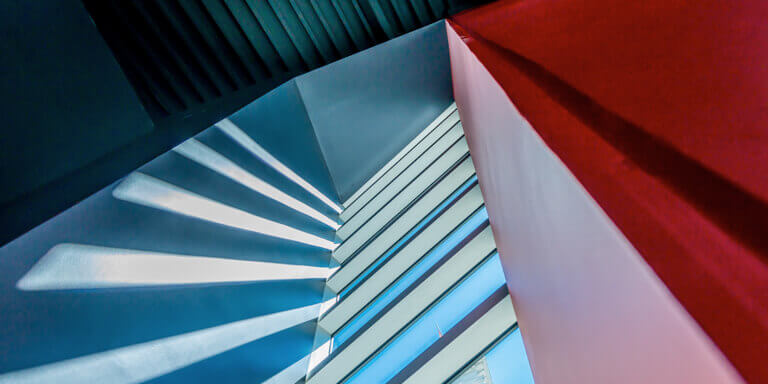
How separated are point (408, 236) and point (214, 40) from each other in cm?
263

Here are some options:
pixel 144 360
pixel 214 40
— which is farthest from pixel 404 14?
pixel 144 360

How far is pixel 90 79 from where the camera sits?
2.95 meters

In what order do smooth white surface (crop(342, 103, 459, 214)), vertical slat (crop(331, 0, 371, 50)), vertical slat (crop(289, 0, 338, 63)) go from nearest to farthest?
vertical slat (crop(289, 0, 338, 63)), vertical slat (crop(331, 0, 371, 50)), smooth white surface (crop(342, 103, 459, 214))

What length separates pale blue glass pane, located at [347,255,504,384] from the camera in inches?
111

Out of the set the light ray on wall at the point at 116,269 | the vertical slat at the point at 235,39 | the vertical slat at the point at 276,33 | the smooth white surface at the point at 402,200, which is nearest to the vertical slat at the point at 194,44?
the vertical slat at the point at 235,39

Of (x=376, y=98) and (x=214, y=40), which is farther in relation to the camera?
(x=376, y=98)

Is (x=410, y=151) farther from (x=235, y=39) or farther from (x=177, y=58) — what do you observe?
(x=177, y=58)

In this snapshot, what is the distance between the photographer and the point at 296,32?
3.91 metres

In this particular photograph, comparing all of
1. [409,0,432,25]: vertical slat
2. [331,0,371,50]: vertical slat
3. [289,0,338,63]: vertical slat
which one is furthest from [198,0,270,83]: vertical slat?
[409,0,432,25]: vertical slat

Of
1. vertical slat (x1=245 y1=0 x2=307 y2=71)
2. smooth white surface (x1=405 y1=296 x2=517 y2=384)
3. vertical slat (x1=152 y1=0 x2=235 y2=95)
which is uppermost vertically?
vertical slat (x1=245 y1=0 x2=307 y2=71)

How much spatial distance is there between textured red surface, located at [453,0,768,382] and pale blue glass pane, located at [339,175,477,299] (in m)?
2.82

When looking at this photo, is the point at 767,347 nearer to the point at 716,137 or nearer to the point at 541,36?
the point at 716,137

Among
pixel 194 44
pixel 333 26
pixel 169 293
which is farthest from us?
Answer: pixel 333 26

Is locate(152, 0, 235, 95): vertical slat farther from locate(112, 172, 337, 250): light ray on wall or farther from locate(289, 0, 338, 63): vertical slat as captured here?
locate(112, 172, 337, 250): light ray on wall
